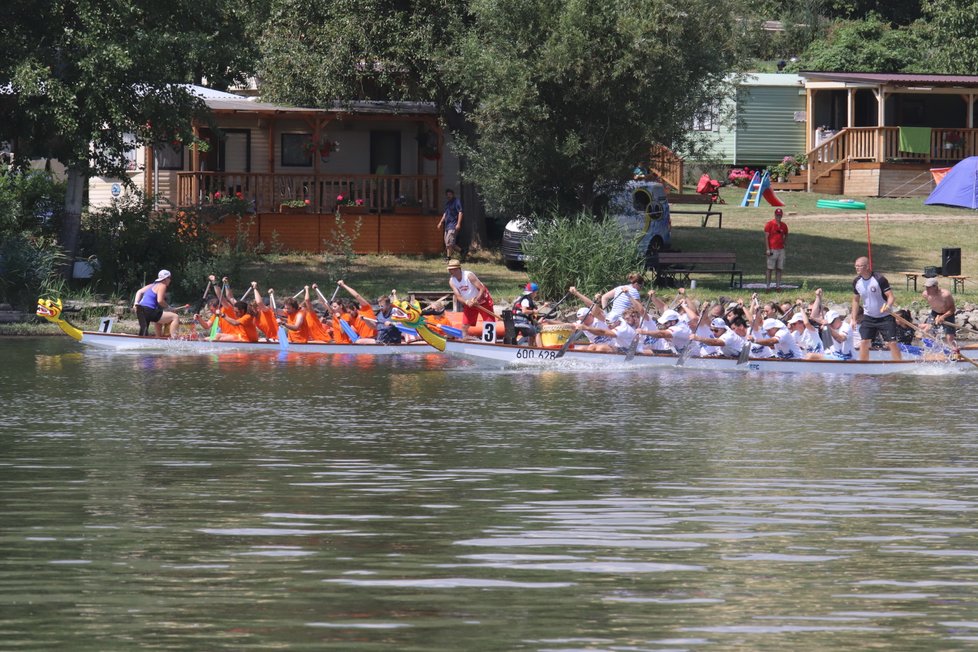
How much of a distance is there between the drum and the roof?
73.9 ft

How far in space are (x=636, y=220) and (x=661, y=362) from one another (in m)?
10.3

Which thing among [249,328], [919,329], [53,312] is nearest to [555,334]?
[249,328]

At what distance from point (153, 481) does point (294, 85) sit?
2171 centimetres

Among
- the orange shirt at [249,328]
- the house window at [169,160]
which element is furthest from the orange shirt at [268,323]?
the house window at [169,160]

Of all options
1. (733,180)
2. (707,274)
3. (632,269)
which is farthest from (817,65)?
(632,269)

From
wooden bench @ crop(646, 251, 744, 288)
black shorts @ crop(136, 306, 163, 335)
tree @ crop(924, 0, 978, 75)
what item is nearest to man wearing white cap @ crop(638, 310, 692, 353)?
wooden bench @ crop(646, 251, 744, 288)

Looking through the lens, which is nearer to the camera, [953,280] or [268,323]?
[268,323]

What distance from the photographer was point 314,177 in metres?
36.8

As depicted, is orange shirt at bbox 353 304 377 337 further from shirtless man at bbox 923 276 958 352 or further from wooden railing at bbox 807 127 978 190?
wooden railing at bbox 807 127 978 190

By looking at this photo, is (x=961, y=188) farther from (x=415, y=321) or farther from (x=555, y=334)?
(x=415, y=321)

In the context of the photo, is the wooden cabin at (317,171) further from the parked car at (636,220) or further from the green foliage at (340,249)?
the parked car at (636,220)

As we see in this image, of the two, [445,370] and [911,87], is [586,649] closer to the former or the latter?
[445,370]

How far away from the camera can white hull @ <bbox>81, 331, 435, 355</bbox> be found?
25812mm

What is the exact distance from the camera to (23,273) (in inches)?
1156
